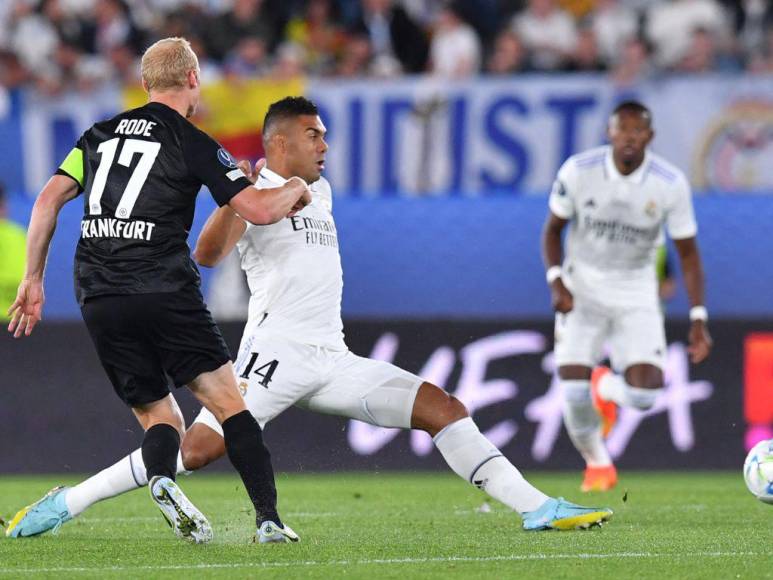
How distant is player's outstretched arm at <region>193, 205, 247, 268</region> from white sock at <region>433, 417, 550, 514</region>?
1.17m

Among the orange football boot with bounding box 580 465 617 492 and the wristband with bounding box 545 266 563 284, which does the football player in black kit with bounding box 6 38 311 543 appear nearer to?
the wristband with bounding box 545 266 563 284

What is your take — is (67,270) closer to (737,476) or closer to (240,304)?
(240,304)

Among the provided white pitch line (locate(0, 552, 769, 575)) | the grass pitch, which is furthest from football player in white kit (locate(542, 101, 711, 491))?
white pitch line (locate(0, 552, 769, 575))

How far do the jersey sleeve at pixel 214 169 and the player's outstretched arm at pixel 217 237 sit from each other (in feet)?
1.50

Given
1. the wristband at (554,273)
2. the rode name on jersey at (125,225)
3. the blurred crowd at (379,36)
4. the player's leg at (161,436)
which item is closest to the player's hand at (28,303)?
the rode name on jersey at (125,225)

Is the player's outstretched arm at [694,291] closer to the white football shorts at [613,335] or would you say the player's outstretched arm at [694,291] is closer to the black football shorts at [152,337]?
the white football shorts at [613,335]

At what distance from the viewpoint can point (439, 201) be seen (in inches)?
484

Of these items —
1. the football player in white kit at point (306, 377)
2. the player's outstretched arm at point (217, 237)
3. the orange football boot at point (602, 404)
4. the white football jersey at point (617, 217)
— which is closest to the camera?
the player's outstretched arm at point (217, 237)

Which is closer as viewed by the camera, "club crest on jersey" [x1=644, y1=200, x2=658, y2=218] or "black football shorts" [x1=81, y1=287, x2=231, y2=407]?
"black football shorts" [x1=81, y1=287, x2=231, y2=407]

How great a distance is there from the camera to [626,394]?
9312 millimetres

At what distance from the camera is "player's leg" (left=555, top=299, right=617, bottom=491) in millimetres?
9312

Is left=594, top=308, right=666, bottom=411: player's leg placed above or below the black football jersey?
below

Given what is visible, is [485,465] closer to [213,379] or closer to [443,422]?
[443,422]

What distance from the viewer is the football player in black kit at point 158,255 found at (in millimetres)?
5926
